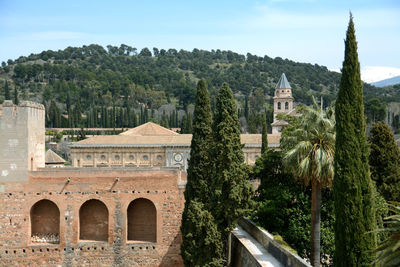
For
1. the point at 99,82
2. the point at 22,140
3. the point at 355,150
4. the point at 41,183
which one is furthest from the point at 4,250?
the point at 99,82

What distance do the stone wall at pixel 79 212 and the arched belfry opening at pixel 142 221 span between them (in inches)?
23.3

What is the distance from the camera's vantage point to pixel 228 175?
1798 cm

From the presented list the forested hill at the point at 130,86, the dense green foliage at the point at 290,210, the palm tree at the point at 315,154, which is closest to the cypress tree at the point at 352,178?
the palm tree at the point at 315,154

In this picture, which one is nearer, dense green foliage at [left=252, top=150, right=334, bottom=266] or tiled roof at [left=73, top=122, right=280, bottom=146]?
dense green foliage at [left=252, top=150, right=334, bottom=266]

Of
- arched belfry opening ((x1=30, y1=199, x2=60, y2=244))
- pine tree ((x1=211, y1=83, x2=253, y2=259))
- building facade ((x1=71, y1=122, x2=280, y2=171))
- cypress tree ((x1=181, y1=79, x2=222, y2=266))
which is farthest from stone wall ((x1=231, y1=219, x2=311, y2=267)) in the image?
building facade ((x1=71, y1=122, x2=280, y2=171))

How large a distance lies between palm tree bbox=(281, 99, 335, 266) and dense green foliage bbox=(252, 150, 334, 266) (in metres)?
2.35

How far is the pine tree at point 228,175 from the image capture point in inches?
709

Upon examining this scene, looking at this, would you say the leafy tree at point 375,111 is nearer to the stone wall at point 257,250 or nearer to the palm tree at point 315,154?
the stone wall at point 257,250

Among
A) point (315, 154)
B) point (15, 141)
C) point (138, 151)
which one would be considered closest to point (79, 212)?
point (15, 141)

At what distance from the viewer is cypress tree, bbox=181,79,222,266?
1811cm

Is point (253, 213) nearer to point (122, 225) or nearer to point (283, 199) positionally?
point (283, 199)

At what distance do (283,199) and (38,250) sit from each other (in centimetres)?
1347

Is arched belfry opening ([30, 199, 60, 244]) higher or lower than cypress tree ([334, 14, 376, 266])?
lower

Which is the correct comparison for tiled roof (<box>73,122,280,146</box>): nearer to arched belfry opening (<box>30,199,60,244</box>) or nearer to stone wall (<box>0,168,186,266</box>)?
arched belfry opening (<box>30,199,60,244</box>)
